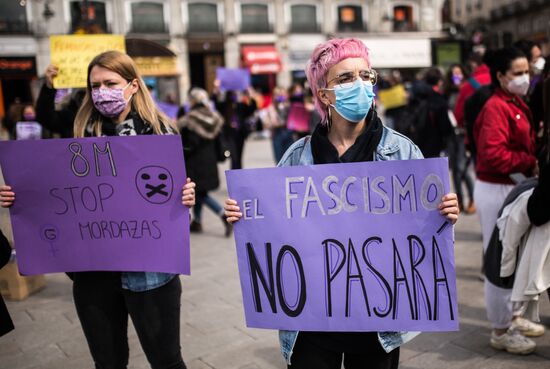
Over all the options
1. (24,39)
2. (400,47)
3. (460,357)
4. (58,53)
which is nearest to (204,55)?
(24,39)

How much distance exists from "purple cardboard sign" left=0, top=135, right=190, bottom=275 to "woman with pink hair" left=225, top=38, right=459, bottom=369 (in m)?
0.40

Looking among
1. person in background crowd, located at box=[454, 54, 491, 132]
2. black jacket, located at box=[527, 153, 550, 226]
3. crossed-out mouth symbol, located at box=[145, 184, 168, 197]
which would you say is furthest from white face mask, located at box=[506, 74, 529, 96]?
crossed-out mouth symbol, located at box=[145, 184, 168, 197]

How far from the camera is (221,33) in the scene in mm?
29453

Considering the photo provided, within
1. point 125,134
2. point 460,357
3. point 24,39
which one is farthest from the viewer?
point 24,39

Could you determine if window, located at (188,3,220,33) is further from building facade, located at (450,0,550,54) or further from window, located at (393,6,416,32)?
building facade, located at (450,0,550,54)

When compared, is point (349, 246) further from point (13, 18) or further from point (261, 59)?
point (261, 59)

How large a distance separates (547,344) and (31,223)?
3099 mm

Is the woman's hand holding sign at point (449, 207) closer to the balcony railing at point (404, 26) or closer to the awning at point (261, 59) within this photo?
the awning at point (261, 59)

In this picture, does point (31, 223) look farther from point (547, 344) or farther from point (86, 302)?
point (547, 344)

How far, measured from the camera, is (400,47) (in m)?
30.4

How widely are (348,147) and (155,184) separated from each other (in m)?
0.85

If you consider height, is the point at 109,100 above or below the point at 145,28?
below

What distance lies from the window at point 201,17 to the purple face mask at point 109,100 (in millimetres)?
28064

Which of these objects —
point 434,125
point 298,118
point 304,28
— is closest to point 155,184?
point 434,125
